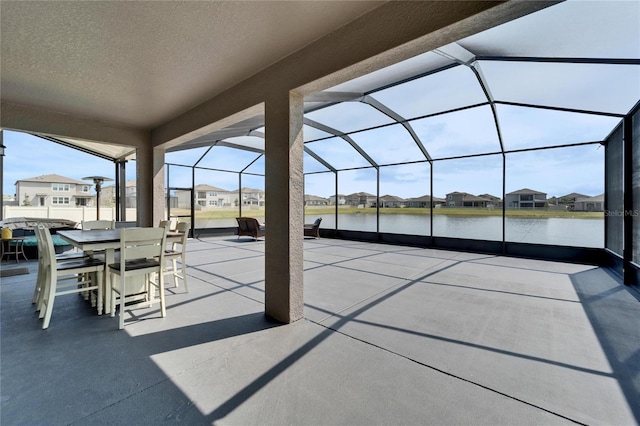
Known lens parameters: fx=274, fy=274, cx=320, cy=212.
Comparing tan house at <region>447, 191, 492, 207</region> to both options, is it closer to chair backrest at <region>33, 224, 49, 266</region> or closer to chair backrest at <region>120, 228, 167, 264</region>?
chair backrest at <region>120, 228, 167, 264</region>

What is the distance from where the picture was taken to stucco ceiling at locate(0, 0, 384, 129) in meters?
2.14

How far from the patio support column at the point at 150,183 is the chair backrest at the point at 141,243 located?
9.67 ft

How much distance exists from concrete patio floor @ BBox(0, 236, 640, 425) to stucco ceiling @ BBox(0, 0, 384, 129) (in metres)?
2.72

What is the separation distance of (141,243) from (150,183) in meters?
3.28

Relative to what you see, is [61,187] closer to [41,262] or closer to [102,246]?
[41,262]

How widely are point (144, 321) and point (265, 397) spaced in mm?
1861

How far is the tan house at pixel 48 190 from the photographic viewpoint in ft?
43.4

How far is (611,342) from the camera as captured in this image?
96.7 inches

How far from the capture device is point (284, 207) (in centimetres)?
288

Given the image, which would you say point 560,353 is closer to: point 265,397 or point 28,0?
point 265,397

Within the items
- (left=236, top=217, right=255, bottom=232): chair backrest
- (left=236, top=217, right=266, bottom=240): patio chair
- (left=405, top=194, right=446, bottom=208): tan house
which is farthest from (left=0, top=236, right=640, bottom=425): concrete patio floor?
(left=236, top=217, right=255, bottom=232): chair backrest

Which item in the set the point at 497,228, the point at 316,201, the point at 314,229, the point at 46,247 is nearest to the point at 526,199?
the point at 497,228

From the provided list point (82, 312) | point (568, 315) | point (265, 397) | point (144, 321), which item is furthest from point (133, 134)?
point (568, 315)

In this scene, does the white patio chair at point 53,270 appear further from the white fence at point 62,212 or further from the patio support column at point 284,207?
the white fence at point 62,212
